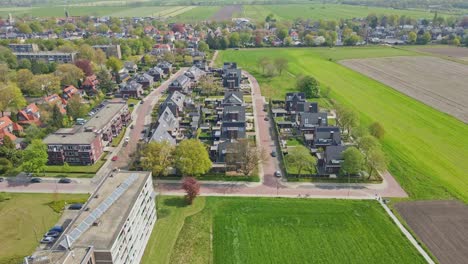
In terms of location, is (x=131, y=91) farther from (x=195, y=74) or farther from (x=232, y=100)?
(x=232, y=100)

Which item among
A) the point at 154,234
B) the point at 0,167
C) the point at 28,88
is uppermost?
the point at 28,88

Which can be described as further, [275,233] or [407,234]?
[275,233]

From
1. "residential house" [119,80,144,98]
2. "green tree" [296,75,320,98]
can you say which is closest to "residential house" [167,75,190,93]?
"residential house" [119,80,144,98]

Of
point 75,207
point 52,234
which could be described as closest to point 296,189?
point 75,207

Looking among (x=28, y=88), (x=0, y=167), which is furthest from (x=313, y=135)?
(x=28, y=88)

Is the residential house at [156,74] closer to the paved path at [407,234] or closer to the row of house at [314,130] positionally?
the row of house at [314,130]

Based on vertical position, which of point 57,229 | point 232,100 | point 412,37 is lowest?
point 57,229

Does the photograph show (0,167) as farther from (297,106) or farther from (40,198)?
(297,106)
